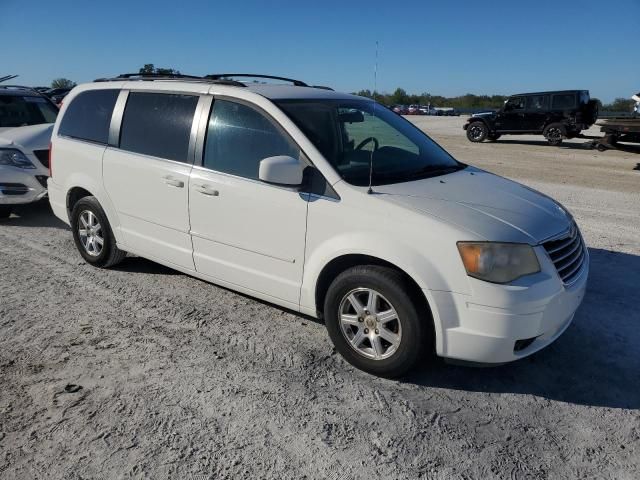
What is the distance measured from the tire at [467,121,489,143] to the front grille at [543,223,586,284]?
18685 millimetres

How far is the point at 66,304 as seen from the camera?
4289mm

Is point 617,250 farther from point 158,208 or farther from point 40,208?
point 40,208

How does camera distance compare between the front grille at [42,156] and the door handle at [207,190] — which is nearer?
the door handle at [207,190]

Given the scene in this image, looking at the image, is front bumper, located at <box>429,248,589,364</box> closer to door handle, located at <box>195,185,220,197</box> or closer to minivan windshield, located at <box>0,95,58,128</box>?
door handle, located at <box>195,185,220,197</box>

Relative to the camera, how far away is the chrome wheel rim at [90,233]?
16.4 ft

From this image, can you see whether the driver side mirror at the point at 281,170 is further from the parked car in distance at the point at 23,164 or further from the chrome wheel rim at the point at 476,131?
the chrome wheel rim at the point at 476,131

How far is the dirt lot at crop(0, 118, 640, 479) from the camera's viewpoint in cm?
255

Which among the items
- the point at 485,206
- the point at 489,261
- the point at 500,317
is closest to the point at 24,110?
the point at 485,206

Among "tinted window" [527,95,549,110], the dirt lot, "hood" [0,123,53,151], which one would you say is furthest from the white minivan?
"tinted window" [527,95,549,110]

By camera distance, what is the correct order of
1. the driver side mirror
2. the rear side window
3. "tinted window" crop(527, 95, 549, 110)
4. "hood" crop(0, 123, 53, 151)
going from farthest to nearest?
"tinted window" crop(527, 95, 549, 110)
"hood" crop(0, 123, 53, 151)
the rear side window
the driver side mirror

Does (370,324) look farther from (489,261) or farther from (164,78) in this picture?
(164,78)

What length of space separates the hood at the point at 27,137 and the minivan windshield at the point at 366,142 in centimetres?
476

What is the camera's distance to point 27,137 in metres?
7.01

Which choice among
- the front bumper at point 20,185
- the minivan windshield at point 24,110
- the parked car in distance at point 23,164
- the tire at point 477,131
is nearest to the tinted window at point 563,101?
the tire at point 477,131
